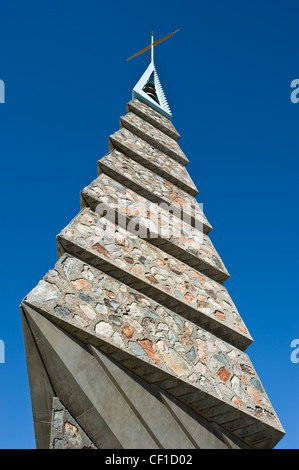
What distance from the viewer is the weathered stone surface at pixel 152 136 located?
8359 mm

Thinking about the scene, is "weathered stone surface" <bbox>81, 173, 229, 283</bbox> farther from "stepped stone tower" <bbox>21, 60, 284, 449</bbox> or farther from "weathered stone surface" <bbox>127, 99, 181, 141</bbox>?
"weathered stone surface" <bbox>127, 99, 181, 141</bbox>

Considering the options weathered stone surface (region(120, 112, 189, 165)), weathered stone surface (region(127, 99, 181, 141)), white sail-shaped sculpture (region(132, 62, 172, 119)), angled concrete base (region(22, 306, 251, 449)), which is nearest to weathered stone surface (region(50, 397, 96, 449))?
angled concrete base (region(22, 306, 251, 449))

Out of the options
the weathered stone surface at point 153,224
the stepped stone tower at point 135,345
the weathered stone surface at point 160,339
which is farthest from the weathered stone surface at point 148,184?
the weathered stone surface at point 160,339

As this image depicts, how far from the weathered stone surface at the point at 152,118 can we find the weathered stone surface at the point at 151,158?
171cm

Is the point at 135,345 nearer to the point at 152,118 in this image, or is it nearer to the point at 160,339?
the point at 160,339

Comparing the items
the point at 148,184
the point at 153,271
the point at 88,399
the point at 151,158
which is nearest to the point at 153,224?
the point at 153,271

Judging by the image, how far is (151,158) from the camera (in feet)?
24.4

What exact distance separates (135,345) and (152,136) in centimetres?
627

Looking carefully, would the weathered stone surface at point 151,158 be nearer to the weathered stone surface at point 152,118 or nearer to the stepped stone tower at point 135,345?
the weathered stone surface at point 152,118

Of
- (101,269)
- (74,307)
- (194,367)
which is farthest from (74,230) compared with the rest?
(194,367)

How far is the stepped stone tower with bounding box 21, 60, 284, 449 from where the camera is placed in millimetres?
2730

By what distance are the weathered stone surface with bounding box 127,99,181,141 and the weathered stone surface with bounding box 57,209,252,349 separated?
570 centimetres

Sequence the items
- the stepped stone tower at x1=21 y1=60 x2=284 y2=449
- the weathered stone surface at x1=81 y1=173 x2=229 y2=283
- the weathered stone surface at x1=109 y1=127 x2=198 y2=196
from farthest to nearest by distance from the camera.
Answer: the weathered stone surface at x1=109 y1=127 x2=198 y2=196 < the weathered stone surface at x1=81 y1=173 x2=229 y2=283 < the stepped stone tower at x1=21 y1=60 x2=284 y2=449
